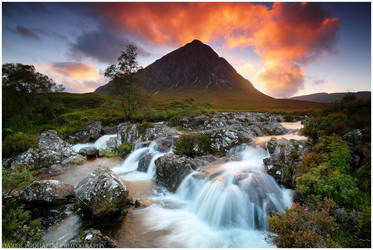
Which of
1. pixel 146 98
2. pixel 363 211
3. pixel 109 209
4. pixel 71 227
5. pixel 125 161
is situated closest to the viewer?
pixel 363 211

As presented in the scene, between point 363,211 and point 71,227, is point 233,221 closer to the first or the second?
point 363,211

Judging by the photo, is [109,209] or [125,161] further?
[125,161]

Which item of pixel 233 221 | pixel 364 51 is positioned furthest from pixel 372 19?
pixel 233 221

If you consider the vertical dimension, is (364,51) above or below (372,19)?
below

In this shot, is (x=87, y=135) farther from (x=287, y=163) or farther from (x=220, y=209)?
(x=287, y=163)

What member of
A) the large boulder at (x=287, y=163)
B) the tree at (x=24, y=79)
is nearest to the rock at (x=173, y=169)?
the large boulder at (x=287, y=163)

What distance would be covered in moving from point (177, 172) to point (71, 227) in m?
5.98

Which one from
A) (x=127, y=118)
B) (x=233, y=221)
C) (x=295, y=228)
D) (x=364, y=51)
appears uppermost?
(x=364, y=51)

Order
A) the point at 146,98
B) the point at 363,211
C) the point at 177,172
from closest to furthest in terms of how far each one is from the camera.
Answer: the point at 363,211 < the point at 177,172 < the point at 146,98

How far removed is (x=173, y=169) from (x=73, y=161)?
11118 millimetres

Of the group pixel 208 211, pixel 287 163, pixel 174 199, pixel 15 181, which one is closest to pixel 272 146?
pixel 287 163

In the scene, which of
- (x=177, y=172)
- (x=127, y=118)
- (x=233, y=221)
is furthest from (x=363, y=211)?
(x=127, y=118)

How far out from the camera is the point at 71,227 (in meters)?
6.97

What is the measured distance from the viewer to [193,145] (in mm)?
13062
